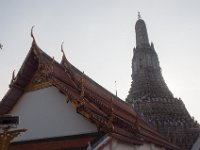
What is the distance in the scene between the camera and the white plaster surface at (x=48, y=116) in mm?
8578

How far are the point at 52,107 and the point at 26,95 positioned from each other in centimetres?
142

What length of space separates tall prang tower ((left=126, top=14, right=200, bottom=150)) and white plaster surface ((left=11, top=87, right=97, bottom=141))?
21893 millimetres

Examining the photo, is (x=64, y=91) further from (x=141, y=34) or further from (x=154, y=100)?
(x=141, y=34)

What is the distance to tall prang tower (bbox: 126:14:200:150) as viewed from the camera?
33.9m

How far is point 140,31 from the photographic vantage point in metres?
46.0

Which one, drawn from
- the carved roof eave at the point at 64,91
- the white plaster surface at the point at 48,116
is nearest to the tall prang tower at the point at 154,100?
the carved roof eave at the point at 64,91

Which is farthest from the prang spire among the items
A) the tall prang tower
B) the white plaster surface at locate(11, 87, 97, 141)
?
the white plaster surface at locate(11, 87, 97, 141)

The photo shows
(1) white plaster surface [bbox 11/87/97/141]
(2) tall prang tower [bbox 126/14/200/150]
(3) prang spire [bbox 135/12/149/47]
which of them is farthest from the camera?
(3) prang spire [bbox 135/12/149/47]

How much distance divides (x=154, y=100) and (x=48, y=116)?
29954mm

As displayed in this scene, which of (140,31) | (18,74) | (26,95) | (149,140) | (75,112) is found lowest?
(149,140)

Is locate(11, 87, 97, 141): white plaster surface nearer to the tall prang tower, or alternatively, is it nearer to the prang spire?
the tall prang tower

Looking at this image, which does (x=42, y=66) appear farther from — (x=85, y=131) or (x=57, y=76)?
(x=85, y=131)

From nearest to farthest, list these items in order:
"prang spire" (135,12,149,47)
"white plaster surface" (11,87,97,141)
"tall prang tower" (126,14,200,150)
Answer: "white plaster surface" (11,87,97,141), "tall prang tower" (126,14,200,150), "prang spire" (135,12,149,47)

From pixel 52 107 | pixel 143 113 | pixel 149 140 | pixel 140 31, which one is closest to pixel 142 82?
pixel 143 113
